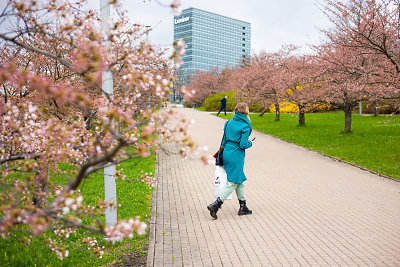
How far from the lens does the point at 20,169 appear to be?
11.8 ft

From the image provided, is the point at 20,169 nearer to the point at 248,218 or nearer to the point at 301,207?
the point at 248,218

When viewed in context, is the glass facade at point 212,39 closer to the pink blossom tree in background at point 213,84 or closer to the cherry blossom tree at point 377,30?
the pink blossom tree in background at point 213,84

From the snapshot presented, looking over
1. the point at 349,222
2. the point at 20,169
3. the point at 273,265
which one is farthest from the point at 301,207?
the point at 20,169

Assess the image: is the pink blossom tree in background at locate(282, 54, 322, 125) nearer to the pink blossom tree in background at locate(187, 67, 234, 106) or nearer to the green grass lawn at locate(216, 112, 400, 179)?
the green grass lawn at locate(216, 112, 400, 179)

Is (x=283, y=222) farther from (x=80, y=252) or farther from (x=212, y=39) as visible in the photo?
(x=212, y=39)

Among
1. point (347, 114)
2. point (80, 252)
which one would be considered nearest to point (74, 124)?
point (80, 252)

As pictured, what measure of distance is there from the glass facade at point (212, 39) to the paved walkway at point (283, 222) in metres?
128

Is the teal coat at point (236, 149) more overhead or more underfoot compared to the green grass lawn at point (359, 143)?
more overhead

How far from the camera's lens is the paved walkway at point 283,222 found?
4.76 metres

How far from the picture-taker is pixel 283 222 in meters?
6.16

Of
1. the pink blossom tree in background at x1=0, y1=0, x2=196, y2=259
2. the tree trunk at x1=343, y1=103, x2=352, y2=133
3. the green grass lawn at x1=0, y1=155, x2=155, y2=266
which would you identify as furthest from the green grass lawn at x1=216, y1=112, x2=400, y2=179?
the pink blossom tree in background at x1=0, y1=0, x2=196, y2=259

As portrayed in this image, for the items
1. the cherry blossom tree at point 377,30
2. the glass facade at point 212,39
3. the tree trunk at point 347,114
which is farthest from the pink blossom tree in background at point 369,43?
the glass facade at point 212,39

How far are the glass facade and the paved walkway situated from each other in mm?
128119

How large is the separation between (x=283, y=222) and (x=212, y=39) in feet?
518
